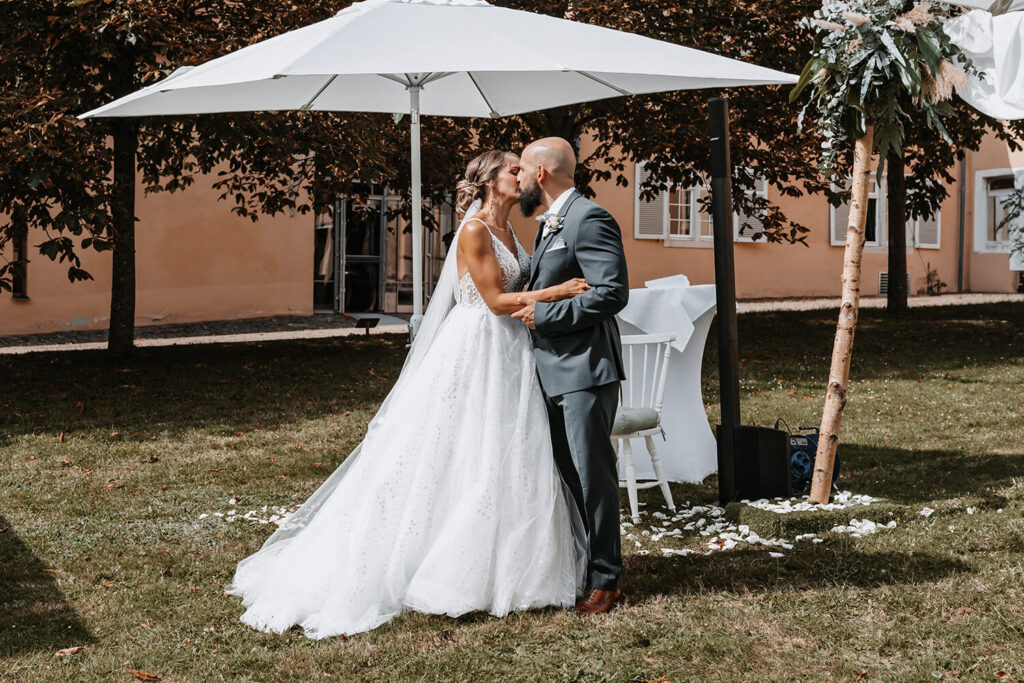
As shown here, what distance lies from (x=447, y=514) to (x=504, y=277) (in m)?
1.02

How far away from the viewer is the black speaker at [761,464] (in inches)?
232

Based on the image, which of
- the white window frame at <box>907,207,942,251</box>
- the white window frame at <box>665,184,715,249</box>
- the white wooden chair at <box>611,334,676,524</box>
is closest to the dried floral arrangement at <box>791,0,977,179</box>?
the white wooden chair at <box>611,334,676,524</box>

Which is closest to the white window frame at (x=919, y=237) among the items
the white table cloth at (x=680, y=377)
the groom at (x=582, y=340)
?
the white table cloth at (x=680, y=377)

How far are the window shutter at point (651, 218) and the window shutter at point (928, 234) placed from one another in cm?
720

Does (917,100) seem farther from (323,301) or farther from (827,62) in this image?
(323,301)

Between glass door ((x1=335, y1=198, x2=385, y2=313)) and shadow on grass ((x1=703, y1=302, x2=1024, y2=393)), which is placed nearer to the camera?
shadow on grass ((x1=703, y1=302, x2=1024, y2=393))

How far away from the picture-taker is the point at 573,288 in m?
4.09

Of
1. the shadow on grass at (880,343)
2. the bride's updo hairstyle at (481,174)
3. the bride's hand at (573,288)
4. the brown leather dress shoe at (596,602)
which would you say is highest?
the bride's updo hairstyle at (481,174)

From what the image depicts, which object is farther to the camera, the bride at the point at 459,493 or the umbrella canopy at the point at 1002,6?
the umbrella canopy at the point at 1002,6

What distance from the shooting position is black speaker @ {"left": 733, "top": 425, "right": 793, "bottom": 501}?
5.90 m

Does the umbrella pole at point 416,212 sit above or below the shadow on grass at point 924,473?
above

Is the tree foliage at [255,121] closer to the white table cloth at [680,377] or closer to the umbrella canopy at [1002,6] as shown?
the white table cloth at [680,377]

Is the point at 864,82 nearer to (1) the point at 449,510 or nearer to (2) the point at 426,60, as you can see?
(2) the point at 426,60

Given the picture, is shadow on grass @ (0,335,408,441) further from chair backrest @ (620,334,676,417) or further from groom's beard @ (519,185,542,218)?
groom's beard @ (519,185,542,218)
